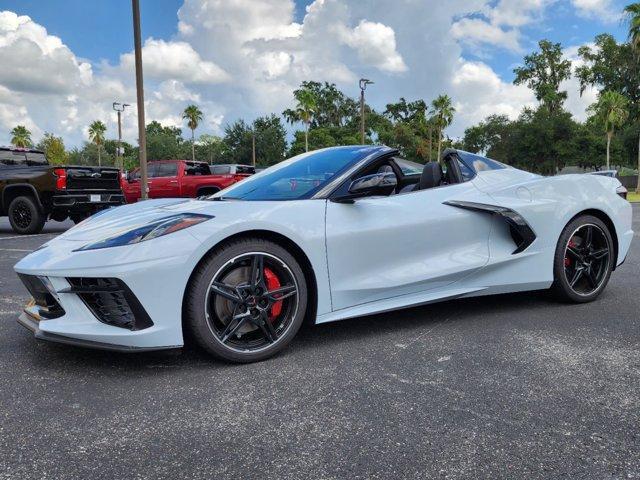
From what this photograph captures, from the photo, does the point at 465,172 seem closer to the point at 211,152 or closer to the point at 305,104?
the point at 305,104

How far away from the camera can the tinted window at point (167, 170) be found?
15.3 m

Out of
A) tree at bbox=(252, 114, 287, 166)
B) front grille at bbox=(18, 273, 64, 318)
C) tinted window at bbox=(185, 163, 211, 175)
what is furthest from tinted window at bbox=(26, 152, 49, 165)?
tree at bbox=(252, 114, 287, 166)

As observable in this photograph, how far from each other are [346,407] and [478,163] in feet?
7.37

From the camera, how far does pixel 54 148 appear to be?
64.1 metres

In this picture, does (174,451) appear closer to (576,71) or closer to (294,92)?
(294,92)

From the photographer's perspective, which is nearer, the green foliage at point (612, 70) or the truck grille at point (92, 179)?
the truck grille at point (92, 179)

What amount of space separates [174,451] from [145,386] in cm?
67

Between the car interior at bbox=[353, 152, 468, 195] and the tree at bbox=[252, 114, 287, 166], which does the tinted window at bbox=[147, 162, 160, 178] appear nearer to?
the car interior at bbox=[353, 152, 468, 195]

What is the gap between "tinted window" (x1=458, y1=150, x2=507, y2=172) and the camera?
3.71 m

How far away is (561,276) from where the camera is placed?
3.79 meters

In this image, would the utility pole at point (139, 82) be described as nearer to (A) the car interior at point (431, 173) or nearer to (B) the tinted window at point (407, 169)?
(B) the tinted window at point (407, 169)

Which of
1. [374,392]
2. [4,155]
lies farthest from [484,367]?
[4,155]

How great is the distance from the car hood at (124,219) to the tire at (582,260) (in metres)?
2.60

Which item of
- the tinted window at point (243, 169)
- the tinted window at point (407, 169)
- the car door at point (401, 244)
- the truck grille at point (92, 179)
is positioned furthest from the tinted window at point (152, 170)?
the car door at point (401, 244)
